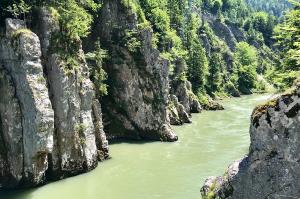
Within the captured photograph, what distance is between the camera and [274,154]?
16.0 metres

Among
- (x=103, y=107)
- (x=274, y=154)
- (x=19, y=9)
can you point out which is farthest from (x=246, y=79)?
(x=274, y=154)

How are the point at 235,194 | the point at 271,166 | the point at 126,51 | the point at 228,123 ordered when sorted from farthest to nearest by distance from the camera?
the point at 228,123 → the point at 126,51 → the point at 235,194 → the point at 271,166

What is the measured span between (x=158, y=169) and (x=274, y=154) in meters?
28.1

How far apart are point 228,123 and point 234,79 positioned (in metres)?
64.8

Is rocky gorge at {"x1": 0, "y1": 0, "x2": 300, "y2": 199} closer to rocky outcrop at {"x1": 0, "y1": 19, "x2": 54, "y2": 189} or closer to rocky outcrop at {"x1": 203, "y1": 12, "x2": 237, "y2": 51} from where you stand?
rocky outcrop at {"x1": 0, "y1": 19, "x2": 54, "y2": 189}

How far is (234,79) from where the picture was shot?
135 m

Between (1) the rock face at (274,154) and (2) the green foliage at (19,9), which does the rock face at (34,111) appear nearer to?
(2) the green foliage at (19,9)

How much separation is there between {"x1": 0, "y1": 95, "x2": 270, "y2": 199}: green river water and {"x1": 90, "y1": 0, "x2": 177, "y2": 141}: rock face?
11.3 feet

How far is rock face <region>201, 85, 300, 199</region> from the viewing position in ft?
50.8

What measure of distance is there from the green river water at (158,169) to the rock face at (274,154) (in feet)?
59.0

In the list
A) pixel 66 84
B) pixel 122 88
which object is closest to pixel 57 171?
pixel 66 84

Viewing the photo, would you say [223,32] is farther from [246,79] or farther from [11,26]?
[11,26]

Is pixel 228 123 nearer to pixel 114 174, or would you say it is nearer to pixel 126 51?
pixel 126 51

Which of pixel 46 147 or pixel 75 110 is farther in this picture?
pixel 75 110
